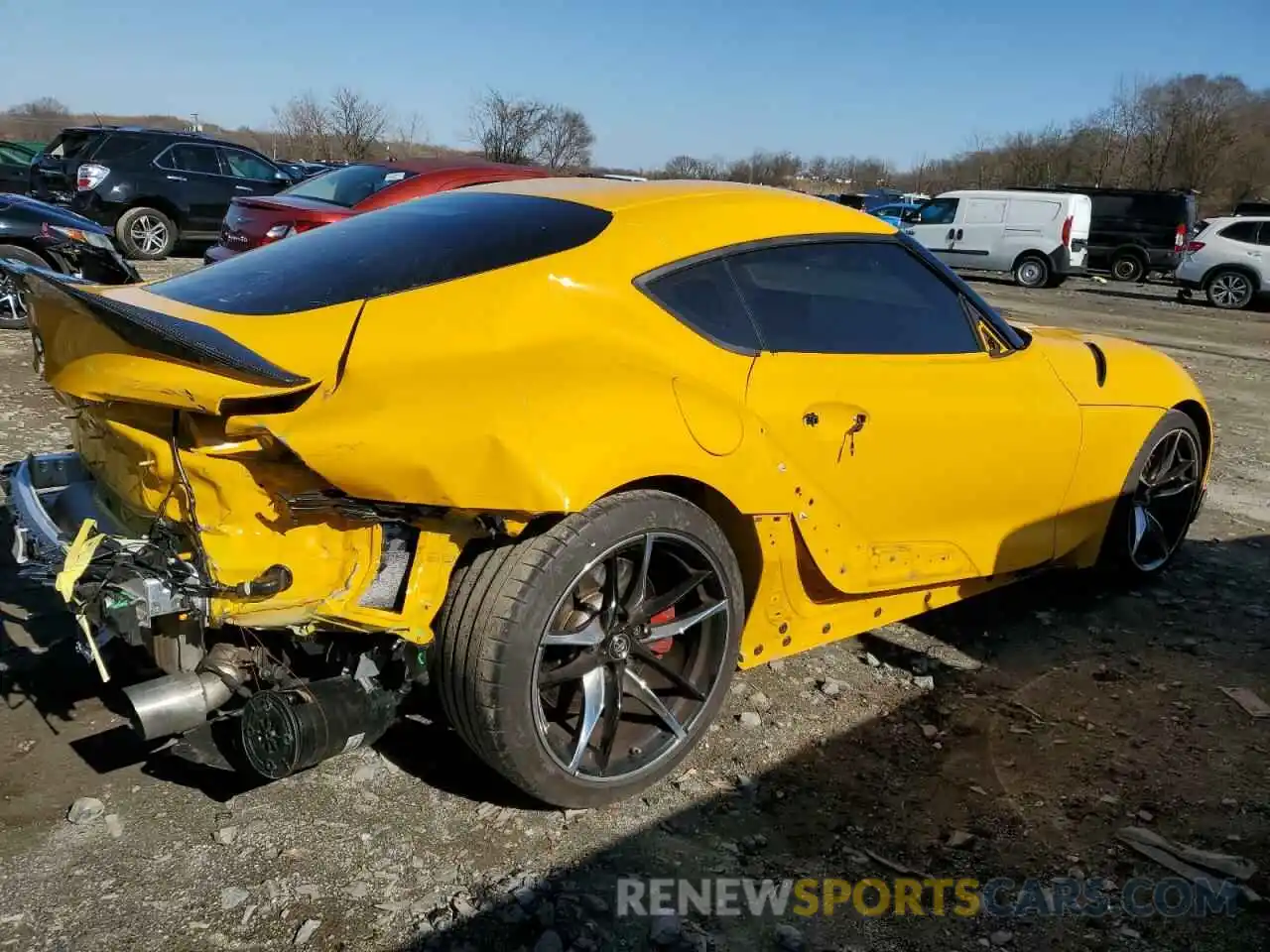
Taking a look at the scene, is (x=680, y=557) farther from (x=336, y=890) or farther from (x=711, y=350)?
(x=336, y=890)

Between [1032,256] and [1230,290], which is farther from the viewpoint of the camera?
[1032,256]

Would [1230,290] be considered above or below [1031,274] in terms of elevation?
below

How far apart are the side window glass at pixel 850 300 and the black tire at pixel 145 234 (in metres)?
12.6

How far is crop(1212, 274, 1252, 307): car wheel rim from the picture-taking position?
59.1ft

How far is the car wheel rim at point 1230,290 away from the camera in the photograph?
59.1ft

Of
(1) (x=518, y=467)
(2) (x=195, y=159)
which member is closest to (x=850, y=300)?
(1) (x=518, y=467)

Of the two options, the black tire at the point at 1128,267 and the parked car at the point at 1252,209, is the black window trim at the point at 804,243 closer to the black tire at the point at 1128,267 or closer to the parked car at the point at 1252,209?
the black tire at the point at 1128,267

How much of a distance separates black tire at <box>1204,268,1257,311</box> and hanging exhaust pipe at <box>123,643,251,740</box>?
20.0 m

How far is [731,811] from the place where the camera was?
272cm

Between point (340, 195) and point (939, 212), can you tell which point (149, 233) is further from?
point (939, 212)

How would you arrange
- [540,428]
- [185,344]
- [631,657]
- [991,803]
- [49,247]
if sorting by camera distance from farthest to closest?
[49,247], [991,803], [631,657], [540,428], [185,344]

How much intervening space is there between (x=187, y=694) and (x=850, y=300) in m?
2.22

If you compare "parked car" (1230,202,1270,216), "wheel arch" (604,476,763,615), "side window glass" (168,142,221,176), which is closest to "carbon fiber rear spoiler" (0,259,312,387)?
"wheel arch" (604,476,763,615)

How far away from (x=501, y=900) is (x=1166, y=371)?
354 cm
